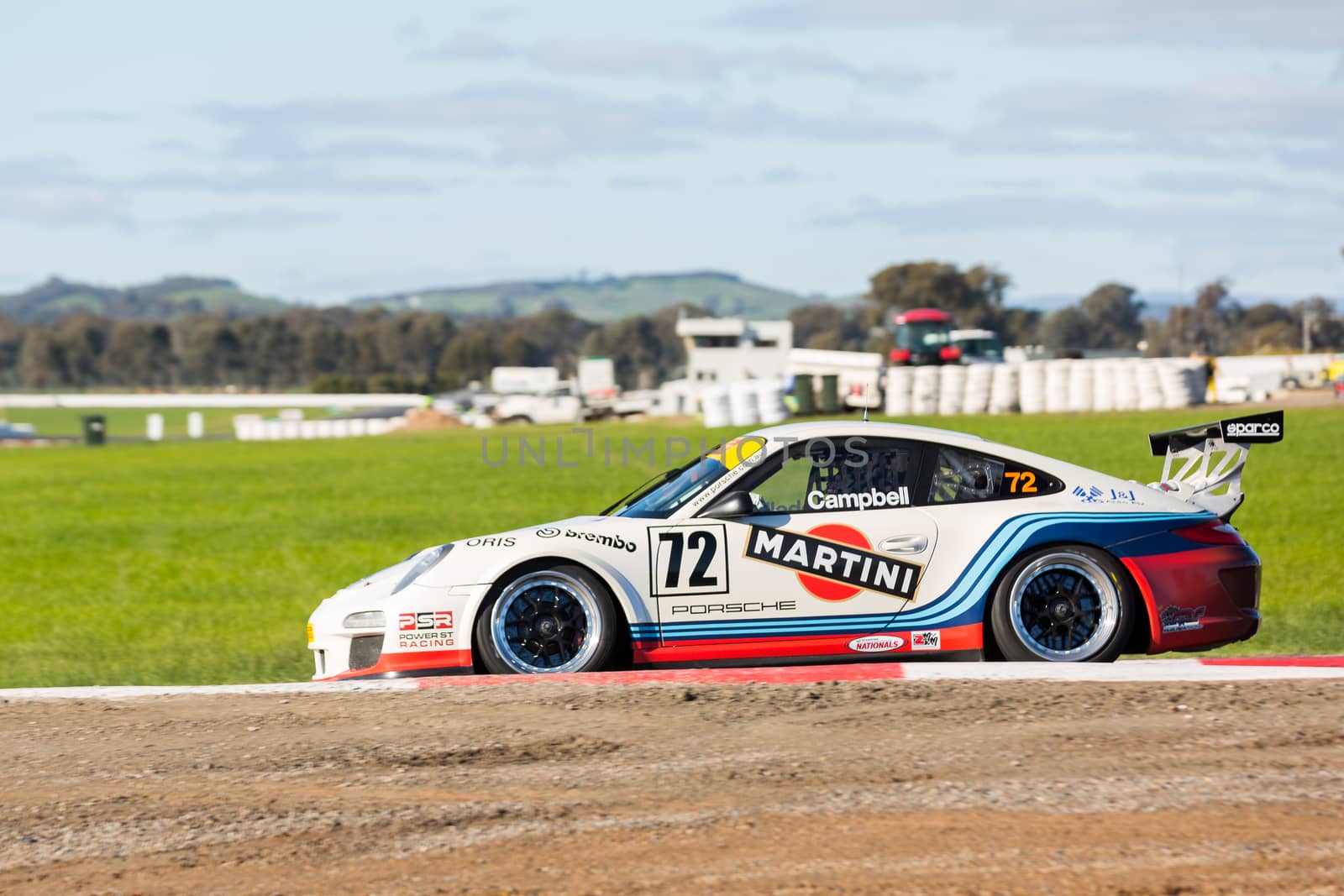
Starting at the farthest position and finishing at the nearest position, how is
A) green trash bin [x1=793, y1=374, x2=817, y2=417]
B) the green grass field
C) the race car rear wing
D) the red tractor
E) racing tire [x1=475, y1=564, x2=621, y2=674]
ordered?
the red tractor
green trash bin [x1=793, y1=374, x2=817, y2=417]
the green grass field
the race car rear wing
racing tire [x1=475, y1=564, x2=621, y2=674]

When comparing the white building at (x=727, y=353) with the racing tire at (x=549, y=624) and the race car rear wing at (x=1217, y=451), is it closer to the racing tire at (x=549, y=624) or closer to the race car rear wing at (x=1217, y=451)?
the race car rear wing at (x=1217, y=451)

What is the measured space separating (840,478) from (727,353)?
69.6 metres

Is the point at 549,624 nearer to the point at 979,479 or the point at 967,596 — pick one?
the point at 967,596

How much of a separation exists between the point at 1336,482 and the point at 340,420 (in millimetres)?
46245

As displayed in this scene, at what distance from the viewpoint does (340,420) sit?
58.5 meters

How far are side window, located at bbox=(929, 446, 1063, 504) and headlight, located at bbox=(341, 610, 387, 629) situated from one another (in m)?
2.55

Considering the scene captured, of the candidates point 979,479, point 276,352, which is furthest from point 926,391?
point 276,352

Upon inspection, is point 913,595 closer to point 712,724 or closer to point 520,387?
point 712,724

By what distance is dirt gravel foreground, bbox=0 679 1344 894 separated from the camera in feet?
13.1

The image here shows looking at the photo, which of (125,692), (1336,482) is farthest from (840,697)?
(1336,482)

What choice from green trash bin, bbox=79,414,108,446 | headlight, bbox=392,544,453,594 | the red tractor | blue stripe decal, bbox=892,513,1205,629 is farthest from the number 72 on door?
green trash bin, bbox=79,414,108,446

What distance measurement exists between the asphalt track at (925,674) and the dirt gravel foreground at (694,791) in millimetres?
110

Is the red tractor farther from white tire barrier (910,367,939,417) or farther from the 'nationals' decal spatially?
the 'nationals' decal

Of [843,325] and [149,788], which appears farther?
[843,325]
